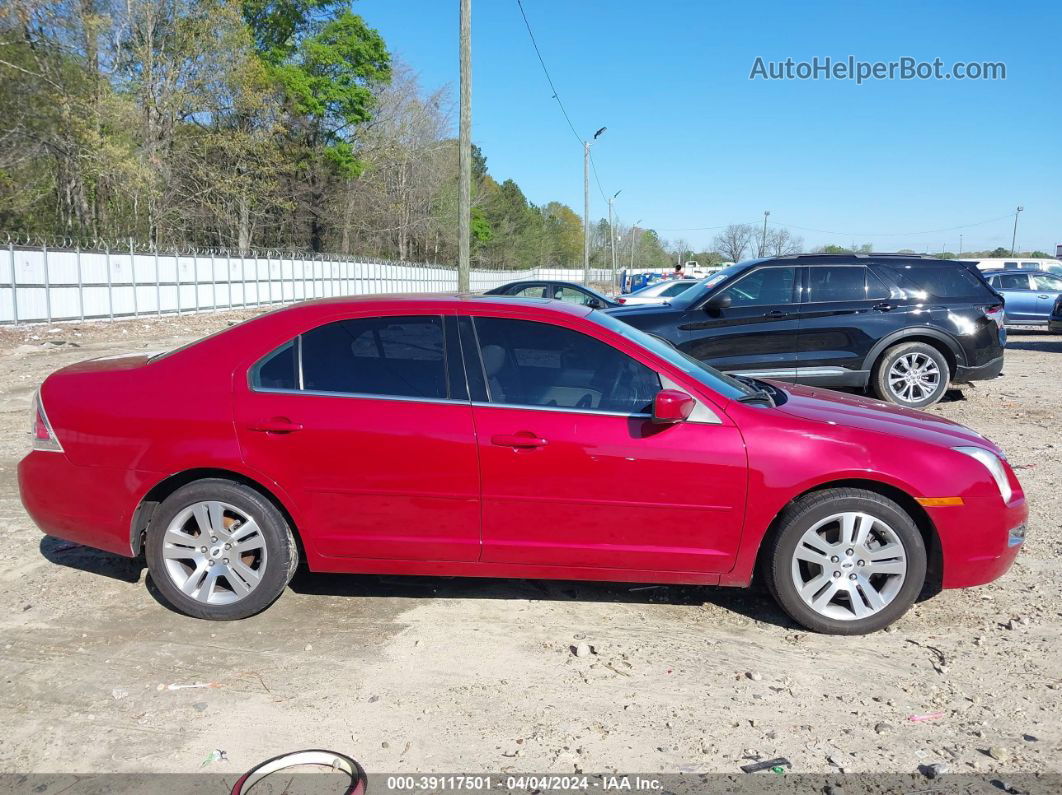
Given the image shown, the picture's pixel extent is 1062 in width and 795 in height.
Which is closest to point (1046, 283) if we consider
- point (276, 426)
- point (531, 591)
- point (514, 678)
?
point (531, 591)

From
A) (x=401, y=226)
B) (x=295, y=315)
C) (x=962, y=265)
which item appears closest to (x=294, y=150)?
(x=401, y=226)

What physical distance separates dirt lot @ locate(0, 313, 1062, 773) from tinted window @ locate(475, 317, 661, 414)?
1124mm

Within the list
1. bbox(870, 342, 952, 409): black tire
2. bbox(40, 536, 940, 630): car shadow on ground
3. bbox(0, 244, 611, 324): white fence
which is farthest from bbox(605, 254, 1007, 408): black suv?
bbox(40, 536, 940, 630): car shadow on ground

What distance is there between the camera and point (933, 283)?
9.41 m

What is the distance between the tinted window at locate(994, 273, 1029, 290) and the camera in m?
20.2

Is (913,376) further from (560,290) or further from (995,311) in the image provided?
(560,290)

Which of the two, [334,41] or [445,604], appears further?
[334,41]

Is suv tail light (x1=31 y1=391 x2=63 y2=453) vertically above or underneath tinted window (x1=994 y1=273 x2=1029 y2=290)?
underneath

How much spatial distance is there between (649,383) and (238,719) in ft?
7.58

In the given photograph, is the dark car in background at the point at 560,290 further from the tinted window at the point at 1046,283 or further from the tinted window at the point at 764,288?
the tinted window at the point at 1046,283

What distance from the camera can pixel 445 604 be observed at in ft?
14.1

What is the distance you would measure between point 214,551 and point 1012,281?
21.6m

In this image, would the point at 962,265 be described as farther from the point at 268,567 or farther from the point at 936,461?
the point at 268,567

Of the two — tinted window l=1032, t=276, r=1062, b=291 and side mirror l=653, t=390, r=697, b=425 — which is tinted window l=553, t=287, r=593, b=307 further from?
side mirror l=653, t=390, r=697, b=425
